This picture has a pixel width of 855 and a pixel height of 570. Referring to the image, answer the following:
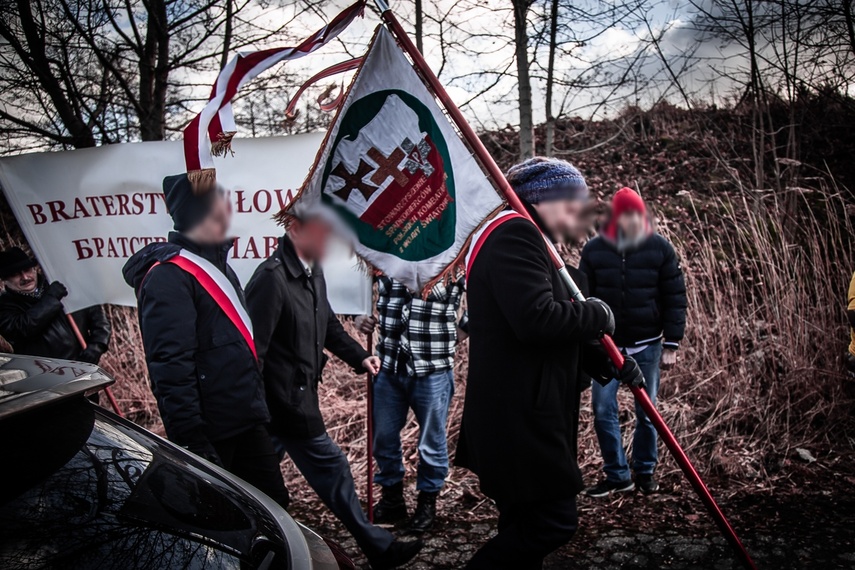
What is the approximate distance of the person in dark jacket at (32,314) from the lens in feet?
14.5

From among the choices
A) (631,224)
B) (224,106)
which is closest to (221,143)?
(224,106)

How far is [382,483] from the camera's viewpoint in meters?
4.07

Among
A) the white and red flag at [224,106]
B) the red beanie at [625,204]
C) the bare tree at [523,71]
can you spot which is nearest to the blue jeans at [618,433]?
the red beanie at [625,204]

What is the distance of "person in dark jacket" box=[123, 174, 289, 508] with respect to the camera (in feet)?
8.21

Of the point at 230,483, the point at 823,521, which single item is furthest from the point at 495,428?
the point at 823,521

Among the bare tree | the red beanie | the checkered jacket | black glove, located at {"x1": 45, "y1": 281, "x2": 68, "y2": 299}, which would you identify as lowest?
the checkered jacket

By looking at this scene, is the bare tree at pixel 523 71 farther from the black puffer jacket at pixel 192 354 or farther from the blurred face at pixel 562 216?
the black puffer jacket at pixel 192 354

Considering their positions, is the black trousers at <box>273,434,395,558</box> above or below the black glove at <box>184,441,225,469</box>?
below

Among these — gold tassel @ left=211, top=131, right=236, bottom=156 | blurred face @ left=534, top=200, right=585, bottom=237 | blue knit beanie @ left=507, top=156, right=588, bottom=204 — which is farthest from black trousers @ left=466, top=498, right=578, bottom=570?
gold tassel @ left=211, top=131, right=236, bottom=156

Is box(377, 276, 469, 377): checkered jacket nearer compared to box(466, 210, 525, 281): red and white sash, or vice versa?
box(466, 210, 525, 281): red and white sash

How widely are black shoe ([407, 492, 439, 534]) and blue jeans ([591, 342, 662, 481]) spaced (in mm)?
1155

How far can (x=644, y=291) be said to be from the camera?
4172mm

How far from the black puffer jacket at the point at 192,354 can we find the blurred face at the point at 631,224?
108 inches

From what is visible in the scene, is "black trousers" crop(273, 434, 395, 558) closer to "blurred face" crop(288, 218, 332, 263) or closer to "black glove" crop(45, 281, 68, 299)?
"blurred face" crop(288, 218, 332, 263)
